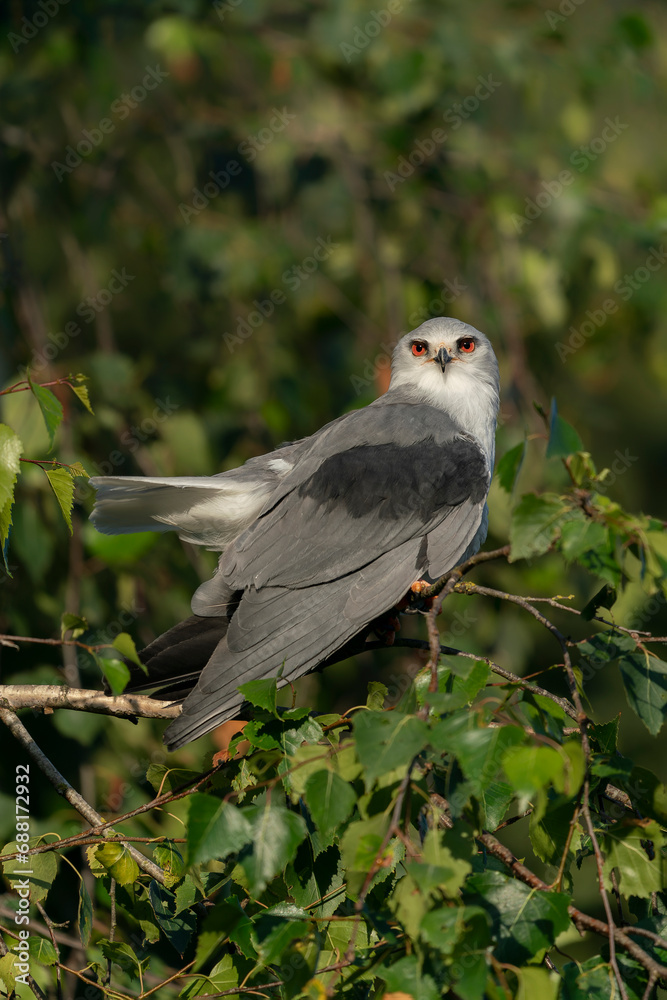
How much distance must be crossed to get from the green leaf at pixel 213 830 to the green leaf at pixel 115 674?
254mm

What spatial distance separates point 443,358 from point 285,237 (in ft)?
6.25

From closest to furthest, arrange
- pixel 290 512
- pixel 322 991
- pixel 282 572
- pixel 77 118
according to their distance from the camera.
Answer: pixel 322 991, pixel 282 572, pixel 290 512, pixel 77 118

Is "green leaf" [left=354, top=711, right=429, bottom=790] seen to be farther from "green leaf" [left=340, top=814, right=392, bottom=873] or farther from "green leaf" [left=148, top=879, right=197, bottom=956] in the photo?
"green leaf" [left=148, top=879, right=197, bottom=956]

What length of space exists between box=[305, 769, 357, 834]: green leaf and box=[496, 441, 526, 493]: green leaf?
0.62 meters

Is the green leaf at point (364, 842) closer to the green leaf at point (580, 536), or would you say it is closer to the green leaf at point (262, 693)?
the green leaf at point (262, 693)

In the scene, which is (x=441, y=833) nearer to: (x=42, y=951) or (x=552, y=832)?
(x=552, y=832)

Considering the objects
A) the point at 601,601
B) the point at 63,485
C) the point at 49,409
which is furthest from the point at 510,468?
the point at 49,409

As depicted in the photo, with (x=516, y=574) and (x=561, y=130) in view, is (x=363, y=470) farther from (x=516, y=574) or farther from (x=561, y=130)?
(x=561, y=130)

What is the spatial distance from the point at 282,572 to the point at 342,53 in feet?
10.7

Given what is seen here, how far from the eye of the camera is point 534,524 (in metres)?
1.67

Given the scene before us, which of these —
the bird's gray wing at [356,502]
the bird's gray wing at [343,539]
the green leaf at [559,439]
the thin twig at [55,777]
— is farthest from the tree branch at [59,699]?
the green leaf at [559,439]

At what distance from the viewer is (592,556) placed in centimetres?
168

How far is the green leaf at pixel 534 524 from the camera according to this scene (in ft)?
5.43

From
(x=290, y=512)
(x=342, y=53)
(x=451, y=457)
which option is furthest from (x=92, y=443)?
(x=342, y=53)
